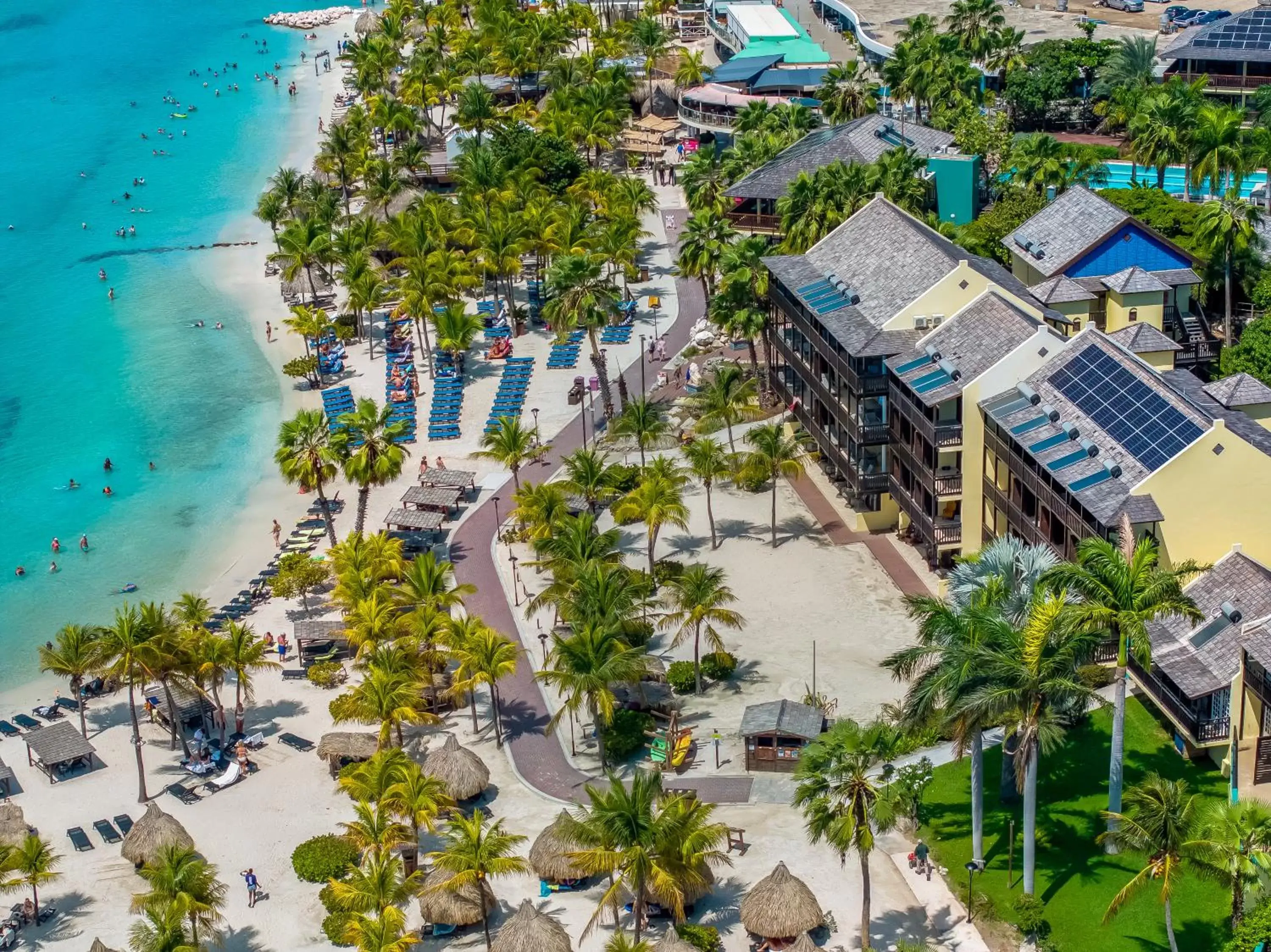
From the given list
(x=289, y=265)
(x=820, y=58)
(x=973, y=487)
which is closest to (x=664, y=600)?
(x=973, y=487)

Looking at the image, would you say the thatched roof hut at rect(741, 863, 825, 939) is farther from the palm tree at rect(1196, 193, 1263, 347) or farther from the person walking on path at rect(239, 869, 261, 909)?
the palm tree at rect(1196, 193, 1263, 347)

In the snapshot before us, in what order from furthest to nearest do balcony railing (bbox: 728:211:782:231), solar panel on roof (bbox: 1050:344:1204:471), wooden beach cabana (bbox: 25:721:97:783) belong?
balcony railing (bbox: 728:211:782:231)
wooden beach cabana (bbox: 25:721:97:783)
solar panel on roof (bbox: 1050:344:1204:471)

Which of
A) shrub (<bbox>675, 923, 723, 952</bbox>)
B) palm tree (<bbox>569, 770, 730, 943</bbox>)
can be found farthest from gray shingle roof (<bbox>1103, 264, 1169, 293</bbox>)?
shrub (<bbox>675, 923, 723, 952</bbox>)

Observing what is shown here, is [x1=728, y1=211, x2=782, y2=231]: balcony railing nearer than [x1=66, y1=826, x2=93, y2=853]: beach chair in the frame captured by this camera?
No

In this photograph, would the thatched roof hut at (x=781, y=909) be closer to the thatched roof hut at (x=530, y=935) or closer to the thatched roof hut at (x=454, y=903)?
the thatched roof hut at (x=530, y=935)

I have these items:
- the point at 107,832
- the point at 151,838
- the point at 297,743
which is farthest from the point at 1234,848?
the point at 107,832
